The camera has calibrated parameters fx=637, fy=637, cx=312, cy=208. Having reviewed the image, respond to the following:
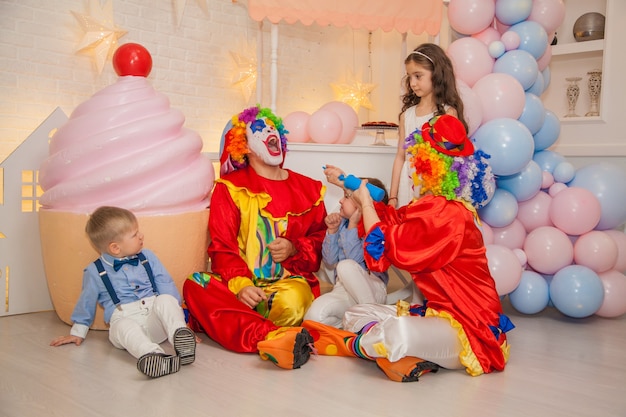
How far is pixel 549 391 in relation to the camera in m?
2.50

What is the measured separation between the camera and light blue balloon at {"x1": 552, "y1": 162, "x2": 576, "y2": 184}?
12.4ft

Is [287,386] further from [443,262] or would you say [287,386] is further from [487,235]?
[487,235]

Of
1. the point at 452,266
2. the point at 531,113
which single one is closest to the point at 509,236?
the point at 531,113

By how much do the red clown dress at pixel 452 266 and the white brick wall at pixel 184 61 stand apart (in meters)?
3.12

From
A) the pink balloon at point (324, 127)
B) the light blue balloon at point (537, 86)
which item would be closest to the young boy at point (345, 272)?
the pink balloon at point (324, 127)

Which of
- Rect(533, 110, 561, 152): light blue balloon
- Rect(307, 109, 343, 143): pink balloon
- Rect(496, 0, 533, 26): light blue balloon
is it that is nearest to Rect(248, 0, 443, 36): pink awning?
Rect(307, 109, 343, 143): pink balloon

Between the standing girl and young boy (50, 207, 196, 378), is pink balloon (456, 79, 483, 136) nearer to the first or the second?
the standing girl

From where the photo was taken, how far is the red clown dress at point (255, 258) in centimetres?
296

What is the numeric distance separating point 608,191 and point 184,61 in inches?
144

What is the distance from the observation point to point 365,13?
4930mm

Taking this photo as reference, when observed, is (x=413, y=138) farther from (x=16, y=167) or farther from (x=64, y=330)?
(x=16, y=167)

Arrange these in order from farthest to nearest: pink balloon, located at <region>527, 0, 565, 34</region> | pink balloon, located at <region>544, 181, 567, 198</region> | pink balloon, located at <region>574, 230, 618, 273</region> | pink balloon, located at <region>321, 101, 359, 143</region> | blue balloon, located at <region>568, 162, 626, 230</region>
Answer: pink balloon, located at <region>321, 101, 359, 143</region> < pink balloon, located at <region>527, 0, 565, 34</region> < pink balloon, located at <region>544, 181, 567, 198</region> < blue balloon, located at <region>568, 162, 626, 230</region> < pink balloon, located at <region>574, 230, 618, 273</region>

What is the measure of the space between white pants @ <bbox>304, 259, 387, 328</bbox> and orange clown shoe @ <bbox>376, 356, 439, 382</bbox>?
22.9 inches

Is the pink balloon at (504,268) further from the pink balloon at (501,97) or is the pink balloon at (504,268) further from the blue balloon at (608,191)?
the pink balloon at (501,97)
